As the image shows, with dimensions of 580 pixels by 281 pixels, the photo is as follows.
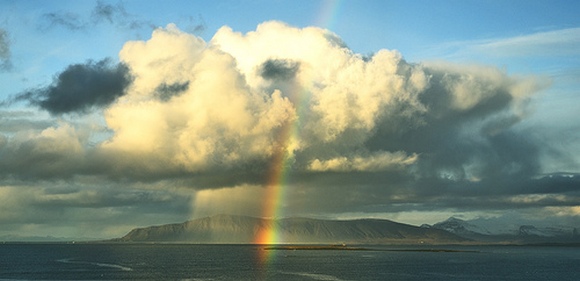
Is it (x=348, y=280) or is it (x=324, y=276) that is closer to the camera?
(x=348, y=280)

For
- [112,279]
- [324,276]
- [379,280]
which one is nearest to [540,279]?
[379,280]

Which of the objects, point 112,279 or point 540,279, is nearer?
point 112,279

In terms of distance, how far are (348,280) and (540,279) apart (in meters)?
49.1

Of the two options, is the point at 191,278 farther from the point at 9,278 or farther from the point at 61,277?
the point at 9,278

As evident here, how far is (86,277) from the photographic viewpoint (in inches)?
5743

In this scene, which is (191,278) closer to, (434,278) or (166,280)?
(166,280)

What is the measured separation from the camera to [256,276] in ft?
490

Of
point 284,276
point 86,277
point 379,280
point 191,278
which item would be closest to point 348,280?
point 379,280

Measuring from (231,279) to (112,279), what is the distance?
26539 mm

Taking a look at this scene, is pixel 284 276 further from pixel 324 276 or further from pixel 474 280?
pixel 474 280

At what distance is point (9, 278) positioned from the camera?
140 meters

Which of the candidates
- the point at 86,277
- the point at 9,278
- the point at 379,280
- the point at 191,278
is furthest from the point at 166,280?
the point at 379,280

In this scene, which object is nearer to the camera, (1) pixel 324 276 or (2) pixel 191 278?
(2) pixel 191 278

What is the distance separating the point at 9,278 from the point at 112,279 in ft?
75.5
